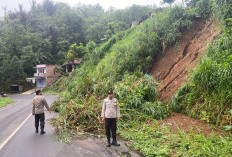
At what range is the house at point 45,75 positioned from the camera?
35281mm

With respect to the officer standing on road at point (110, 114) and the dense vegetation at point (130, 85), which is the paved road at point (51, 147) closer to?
the officer standing on road at point (110, 114)

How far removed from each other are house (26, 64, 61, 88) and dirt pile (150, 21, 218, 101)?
29.2 meters

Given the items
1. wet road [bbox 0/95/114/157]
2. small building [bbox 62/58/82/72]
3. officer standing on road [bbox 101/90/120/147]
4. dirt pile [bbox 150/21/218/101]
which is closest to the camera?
wet road [bbox 0/95/114/157]

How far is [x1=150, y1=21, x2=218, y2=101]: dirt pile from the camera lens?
348 inches

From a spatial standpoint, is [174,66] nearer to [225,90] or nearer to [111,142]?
[225,90]

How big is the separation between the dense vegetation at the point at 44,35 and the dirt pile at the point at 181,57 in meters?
21.8

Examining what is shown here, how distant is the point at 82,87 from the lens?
8.76 metres

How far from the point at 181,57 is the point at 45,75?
3207 cm

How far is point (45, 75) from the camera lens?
35.6 m

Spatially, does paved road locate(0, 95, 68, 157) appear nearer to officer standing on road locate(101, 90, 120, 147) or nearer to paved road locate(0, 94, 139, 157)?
paved road locate(0, 94, 139, 157)

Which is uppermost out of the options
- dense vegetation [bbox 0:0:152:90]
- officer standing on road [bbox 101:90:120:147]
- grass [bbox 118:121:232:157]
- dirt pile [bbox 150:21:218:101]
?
dense vegetation [bbox 0:0:152:90]

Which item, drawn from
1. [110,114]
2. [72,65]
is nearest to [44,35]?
[72,65]

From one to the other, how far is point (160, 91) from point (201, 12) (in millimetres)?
7755

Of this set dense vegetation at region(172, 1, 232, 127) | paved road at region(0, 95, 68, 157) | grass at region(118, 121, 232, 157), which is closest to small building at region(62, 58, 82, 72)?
paved road at region(0, 95, 68, 157)
